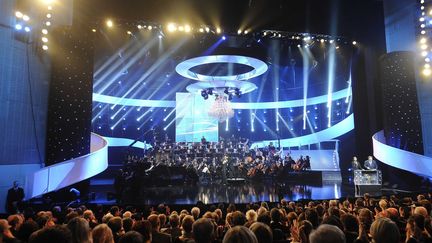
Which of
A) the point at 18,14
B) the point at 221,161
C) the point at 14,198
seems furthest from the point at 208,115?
the point at 14,198

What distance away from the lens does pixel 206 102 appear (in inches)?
818

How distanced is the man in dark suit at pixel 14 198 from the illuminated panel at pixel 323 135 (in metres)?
14.0

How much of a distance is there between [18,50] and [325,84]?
53.4ft

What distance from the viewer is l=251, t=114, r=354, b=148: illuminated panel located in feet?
53.9

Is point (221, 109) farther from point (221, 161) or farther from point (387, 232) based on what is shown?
point (387, 232)

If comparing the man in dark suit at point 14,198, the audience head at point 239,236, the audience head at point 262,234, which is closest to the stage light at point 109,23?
the man in dark suit at point 14,198

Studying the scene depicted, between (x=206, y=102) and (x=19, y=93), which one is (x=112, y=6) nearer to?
(x=19, y=93)

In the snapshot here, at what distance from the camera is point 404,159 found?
10906 millimetres

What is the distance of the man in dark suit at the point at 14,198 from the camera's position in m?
6.89

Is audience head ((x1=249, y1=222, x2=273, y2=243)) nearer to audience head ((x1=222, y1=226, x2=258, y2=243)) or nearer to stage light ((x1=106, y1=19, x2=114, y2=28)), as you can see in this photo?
audience head ((x1=222, y1=226, x2=258, y2=243))

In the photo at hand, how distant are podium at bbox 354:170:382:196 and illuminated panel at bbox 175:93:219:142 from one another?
12.0 m

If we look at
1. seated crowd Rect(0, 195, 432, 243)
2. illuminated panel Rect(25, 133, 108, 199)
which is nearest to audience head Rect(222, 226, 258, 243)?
seated crowd Rect(0, 195, 432, 243)

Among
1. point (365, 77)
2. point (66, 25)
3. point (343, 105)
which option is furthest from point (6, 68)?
point (343, 105)

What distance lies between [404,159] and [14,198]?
12041 millimetres
